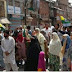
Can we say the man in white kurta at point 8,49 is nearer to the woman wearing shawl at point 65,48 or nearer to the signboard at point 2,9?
the woman wearing shawl at point 65,48

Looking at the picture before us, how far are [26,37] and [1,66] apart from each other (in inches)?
55.6

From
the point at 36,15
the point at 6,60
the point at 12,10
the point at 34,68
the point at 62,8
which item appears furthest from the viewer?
the point at 62,8

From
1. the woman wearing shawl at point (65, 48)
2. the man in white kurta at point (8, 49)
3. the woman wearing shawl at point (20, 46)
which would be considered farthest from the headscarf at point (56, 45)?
the woman wearing shawl at point (20, 46)

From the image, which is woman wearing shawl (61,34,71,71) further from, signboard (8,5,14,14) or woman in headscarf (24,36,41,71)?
signboard (8,5,14,14)

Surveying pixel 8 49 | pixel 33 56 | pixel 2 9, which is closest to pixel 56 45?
pixel 33 56

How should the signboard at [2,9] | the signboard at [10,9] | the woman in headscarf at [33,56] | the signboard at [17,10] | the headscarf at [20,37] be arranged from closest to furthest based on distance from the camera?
the woman in headscarf at [33,56]
the headscarf at [20,37]
the signboard at [2,9]
the signboard at [10,9]
the signboard at [17,10]

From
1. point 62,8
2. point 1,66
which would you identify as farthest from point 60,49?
point 62,8

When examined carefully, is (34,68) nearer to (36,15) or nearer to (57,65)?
(57,65)

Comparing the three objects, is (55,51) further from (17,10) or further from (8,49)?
(17,10)

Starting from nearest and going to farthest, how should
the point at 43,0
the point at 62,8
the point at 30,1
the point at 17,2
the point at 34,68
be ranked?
the point at 34,68, the point at 17,2, the point at 30,1, the point at 43,0, the point at 62,8

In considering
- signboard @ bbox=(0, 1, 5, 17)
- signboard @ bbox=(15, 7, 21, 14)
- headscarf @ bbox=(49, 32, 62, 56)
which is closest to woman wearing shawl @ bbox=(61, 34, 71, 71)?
headscarf @ bbox=(49, 32, 62, 56)

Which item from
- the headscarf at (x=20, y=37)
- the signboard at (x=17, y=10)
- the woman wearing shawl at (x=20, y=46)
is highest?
the signboard at (x=17, y=10)

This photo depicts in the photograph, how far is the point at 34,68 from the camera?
5.72 meters

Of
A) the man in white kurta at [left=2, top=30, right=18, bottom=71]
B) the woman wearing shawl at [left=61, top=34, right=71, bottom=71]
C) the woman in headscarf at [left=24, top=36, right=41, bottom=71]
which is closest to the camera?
the woman in headscarf at [left=24, top=36, right=41, bottom=71]
